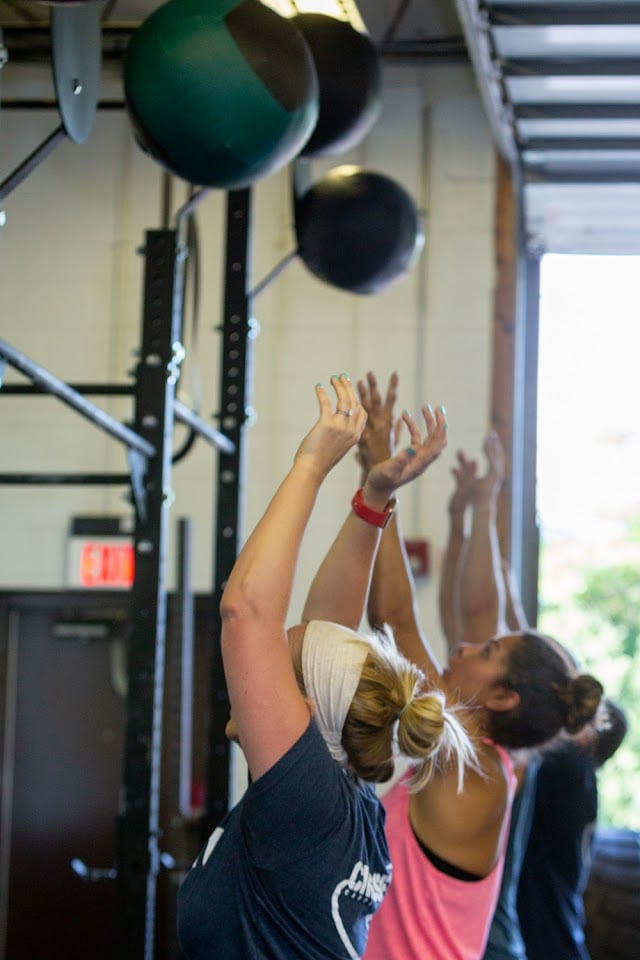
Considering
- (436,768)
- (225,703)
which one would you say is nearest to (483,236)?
(225,703)

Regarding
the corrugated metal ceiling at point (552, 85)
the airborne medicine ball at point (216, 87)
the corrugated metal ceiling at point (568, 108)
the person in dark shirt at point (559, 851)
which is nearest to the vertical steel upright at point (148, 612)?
the airborne medicine ball at point (216, 87)

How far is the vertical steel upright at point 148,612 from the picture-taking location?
98.8 inches

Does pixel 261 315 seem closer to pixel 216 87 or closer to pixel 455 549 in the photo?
pixel 455 549

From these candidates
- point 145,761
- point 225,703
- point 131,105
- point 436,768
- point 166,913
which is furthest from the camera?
point 166,913

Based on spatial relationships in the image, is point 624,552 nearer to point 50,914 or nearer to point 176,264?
point 50,914

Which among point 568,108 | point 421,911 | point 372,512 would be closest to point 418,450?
point 372,512

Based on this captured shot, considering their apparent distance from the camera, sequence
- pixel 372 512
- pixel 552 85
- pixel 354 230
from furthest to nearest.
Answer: pixel 552 85 → pixel 354 230 → pixel 372 512

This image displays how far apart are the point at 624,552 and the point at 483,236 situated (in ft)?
4.90

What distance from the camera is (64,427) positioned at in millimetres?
5418

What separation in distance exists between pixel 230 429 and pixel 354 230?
57 cm

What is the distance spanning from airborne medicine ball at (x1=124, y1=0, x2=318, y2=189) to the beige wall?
290 centimetres

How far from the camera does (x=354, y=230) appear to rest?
307cm

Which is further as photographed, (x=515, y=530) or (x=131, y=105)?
(x=515, y=530)

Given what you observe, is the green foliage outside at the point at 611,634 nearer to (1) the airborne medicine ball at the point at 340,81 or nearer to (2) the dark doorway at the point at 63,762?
(2) the dark doorway at the point at 63,762
